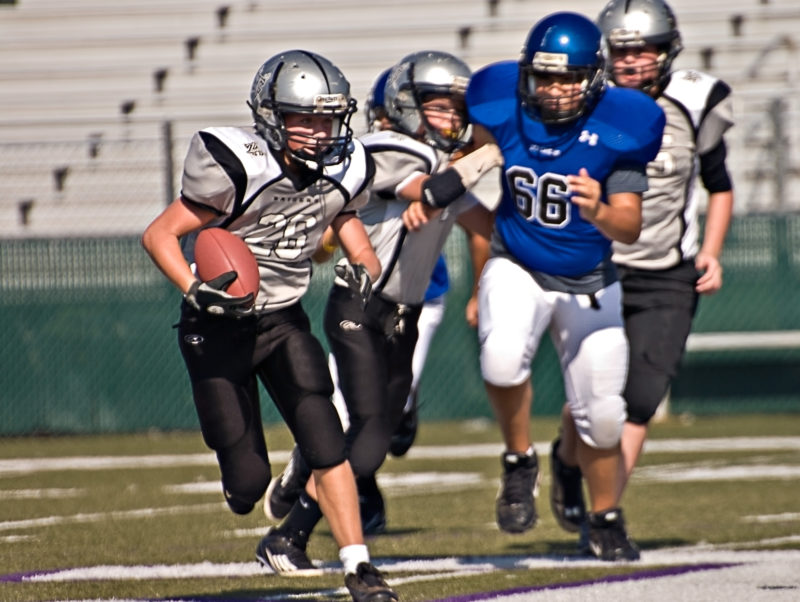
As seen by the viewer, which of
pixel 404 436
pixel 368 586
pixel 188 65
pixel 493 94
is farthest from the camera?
pixel 188 65

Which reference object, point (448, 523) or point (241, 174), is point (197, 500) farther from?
point (241, 174)

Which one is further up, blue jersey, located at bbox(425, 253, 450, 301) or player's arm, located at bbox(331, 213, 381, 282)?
player's arm, located at bbox(331, 213, 381, 282)

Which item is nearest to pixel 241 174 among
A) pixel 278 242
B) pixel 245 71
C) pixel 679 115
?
pixel 278 242

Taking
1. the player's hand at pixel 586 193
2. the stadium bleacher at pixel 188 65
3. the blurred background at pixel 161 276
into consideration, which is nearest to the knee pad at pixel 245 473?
the player's hand at pixel 586 193

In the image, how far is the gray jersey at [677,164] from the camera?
5242 millimetres

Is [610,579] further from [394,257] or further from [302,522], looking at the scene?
[394,257]

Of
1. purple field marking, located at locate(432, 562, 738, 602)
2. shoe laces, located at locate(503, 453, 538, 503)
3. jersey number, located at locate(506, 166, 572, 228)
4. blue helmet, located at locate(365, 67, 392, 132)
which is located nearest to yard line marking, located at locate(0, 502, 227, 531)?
shoe laces, located at locate(503, 453, 538, 503)

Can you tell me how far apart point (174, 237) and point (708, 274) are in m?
2.08

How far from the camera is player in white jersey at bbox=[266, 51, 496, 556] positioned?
4859mm

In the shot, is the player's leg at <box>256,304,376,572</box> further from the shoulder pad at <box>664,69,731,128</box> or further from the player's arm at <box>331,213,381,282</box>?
the shoulder pad at <box>664,69,731,128</box>

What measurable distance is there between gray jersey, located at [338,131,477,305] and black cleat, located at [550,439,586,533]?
0.82 m

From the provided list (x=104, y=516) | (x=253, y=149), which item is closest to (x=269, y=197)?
(x=253, y=149)

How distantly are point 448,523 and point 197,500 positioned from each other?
143 cm

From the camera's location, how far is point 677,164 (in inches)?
206
